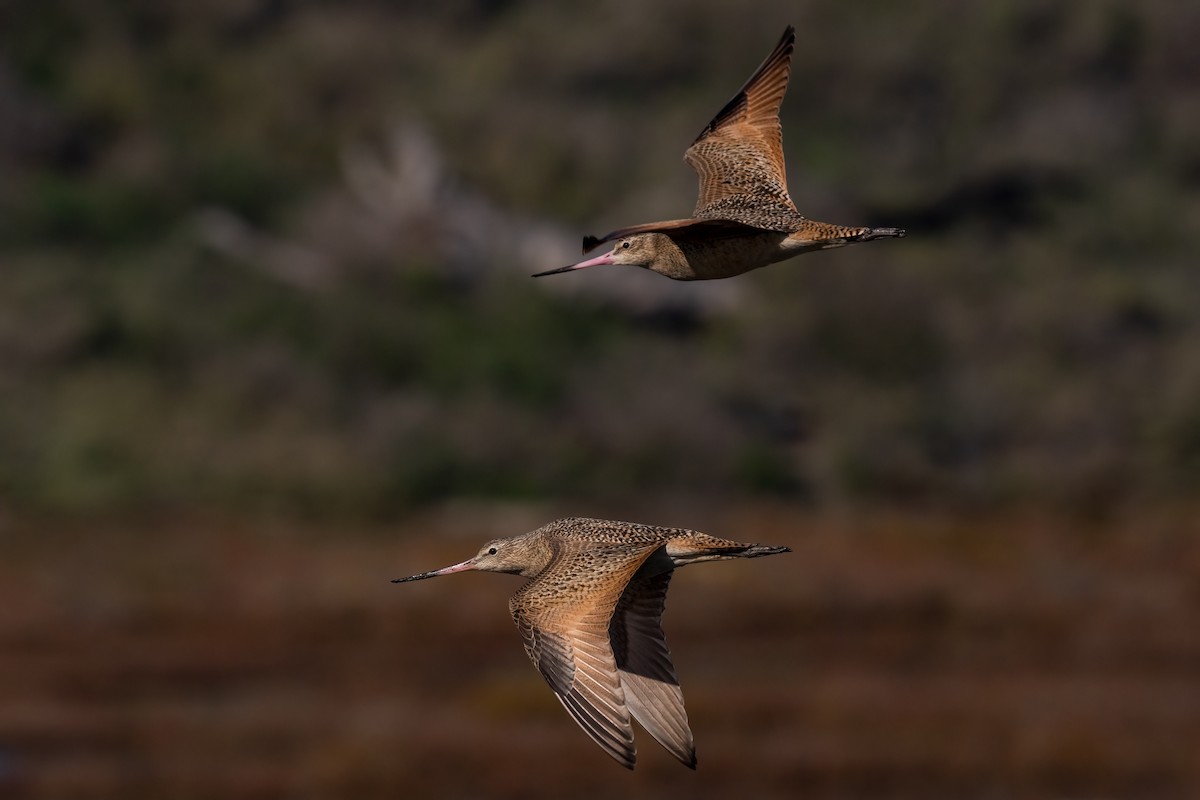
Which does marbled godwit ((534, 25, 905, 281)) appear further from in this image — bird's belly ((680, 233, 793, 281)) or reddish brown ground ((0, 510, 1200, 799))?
reddish brown ground ((0, 510, 1200, 799))

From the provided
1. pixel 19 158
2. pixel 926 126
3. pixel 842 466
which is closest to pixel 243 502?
pixel 842 466

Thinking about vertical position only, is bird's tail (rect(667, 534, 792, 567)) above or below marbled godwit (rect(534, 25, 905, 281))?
below

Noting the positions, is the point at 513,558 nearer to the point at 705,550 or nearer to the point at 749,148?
the point at 705,550

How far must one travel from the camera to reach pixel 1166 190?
147 ft

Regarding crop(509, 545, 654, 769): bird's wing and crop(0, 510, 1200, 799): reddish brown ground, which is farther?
crop(0, 510, 1200, 799): reddish brown ground

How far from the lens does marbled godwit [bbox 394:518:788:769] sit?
781 centimetres

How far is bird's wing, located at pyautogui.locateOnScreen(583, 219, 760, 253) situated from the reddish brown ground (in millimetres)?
13737

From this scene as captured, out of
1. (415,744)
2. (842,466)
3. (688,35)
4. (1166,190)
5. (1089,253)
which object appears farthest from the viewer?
(688,35)

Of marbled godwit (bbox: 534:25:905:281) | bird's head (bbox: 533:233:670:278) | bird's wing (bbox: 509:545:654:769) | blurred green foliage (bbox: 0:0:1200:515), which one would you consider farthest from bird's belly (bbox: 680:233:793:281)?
blurred green foliage (bbox: 0:0:1200:515)

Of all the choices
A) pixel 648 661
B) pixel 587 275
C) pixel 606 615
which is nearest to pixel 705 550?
pixel 648 661

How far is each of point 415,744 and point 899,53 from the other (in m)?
28.7

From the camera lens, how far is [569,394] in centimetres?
3678

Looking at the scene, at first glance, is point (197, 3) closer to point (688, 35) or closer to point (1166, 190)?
point (688, 35)

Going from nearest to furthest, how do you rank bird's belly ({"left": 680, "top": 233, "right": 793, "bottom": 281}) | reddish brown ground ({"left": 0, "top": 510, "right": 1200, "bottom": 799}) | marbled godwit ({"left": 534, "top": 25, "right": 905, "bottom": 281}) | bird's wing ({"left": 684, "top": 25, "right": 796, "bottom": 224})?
1. marbled godwit ({"left": 534, "top": 25, "right": 905, "bottom": 281})
2. bird's belly ({"left": 680, "top": 233, "right": 793, "bottom": 281})
3. bird's wing ({"left": 684, "top": 25, "right": 796, "bottom": 224})
4. reddish brown ground ({"left": 0, "top": 510, "right": 1200, "bottom": 799})
